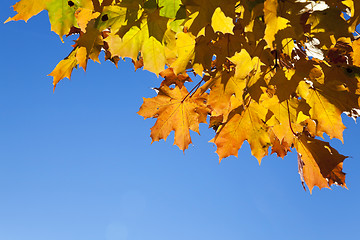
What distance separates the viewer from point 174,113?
8.42 feet

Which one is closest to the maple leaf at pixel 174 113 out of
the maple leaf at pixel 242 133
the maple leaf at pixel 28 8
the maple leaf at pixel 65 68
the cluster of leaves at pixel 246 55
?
the cluster of leaves at pixel 246 55

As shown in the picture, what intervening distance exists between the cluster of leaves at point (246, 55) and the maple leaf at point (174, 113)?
0.01m

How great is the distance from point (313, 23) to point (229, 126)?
991 millimetres

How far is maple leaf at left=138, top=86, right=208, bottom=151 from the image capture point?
98.3 inches

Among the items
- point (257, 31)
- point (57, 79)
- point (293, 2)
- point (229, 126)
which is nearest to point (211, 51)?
point (257, 31)

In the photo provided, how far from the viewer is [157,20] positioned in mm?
1582

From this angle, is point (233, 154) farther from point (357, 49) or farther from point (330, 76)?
point (357, 49)

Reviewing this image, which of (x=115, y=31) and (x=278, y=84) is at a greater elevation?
(x=115, y=31)

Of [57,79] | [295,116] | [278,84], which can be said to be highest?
[57,79]

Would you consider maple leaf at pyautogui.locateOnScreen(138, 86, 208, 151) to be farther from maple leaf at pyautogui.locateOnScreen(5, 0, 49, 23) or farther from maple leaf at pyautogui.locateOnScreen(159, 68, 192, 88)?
maple leaf at pyautogui.locateOnScreen(5, 0, 49, 23)

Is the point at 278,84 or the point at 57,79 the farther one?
the point at 57,79

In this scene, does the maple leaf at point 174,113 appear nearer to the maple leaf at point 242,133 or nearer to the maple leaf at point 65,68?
the maple leaf at point 242,133

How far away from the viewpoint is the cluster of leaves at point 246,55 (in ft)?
4.71

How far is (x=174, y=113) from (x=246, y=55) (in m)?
1.01
